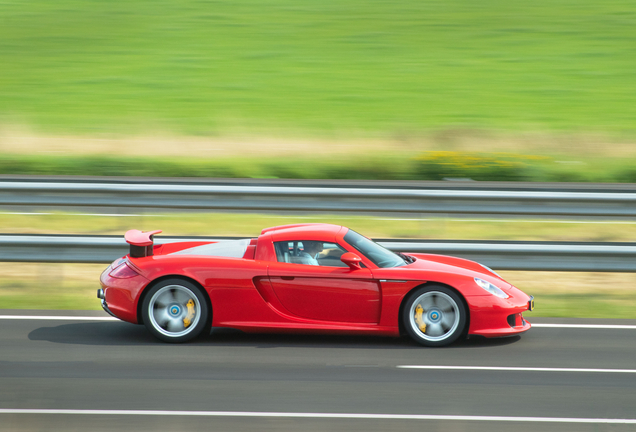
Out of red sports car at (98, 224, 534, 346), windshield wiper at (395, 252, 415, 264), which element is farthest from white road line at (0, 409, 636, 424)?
windshield wiper at (395, 252, 415, 264)

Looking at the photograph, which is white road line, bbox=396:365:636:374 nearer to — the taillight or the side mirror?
the side mirror

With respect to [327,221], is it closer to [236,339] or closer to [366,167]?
[366,167]

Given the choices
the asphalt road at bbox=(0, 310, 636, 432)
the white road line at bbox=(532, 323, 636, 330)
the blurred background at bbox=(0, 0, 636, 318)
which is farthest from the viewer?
the blurred background at bbox=(0, 0, 636, 318)

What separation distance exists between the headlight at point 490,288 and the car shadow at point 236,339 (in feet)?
1.58

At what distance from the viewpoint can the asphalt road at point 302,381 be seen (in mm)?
4848

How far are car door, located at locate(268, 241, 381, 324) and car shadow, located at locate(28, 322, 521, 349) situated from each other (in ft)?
1.07

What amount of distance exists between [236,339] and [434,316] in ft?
5.79

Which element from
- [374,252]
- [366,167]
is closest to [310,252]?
[374,252]

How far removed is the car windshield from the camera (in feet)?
22.0

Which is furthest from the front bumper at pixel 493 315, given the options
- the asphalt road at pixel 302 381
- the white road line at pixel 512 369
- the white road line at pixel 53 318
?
the white road line at pixel 53 318

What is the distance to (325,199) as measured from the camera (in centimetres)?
1041

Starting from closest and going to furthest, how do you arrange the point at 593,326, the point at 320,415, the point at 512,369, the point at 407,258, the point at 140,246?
the point at 320,415, the point at 512,369, the point at 140,246, the point at 407,258, the point at 593,326

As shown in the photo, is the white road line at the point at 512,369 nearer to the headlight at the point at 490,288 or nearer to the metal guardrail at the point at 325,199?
the headlight at the point at 490,288

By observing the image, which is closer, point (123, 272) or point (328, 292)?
point (328, 292)
